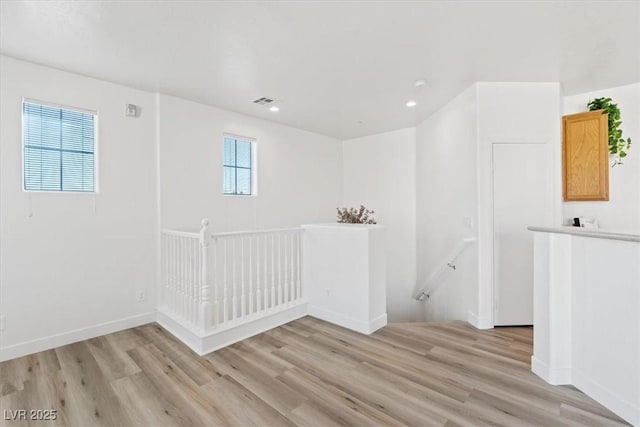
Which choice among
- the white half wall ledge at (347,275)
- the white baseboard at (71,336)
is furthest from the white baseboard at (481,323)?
the white baseboard at (71,336)

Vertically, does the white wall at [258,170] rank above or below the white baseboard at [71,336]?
above

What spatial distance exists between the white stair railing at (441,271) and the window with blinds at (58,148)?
4249mm

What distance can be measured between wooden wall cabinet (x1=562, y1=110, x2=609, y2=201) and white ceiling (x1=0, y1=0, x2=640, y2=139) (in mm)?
459

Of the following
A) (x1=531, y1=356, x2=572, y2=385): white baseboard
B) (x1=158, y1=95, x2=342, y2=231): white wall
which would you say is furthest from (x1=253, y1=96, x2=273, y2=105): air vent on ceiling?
(x1=531, y1=356, x2=572, y2=385): white baseboard

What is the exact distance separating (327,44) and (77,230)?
3079mm

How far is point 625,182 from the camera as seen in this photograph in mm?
3391

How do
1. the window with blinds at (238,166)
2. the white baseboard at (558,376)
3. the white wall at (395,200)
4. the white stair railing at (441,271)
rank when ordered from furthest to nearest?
the white wall at (395,200) → the window with blinds at (238,166) → the white stair railing at (441,271) → the white baseboard at (558,376)

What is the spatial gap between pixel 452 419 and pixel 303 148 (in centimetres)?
448

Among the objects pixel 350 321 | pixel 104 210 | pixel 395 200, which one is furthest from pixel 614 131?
pixel 104 210

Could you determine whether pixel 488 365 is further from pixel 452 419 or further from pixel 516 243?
pixel 516 243

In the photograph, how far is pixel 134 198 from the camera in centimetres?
340

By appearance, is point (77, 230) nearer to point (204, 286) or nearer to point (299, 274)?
point (204, 286)

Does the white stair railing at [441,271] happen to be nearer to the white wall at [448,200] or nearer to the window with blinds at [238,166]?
the white wall at [448,200]

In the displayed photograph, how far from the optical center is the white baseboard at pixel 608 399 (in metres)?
1.75
